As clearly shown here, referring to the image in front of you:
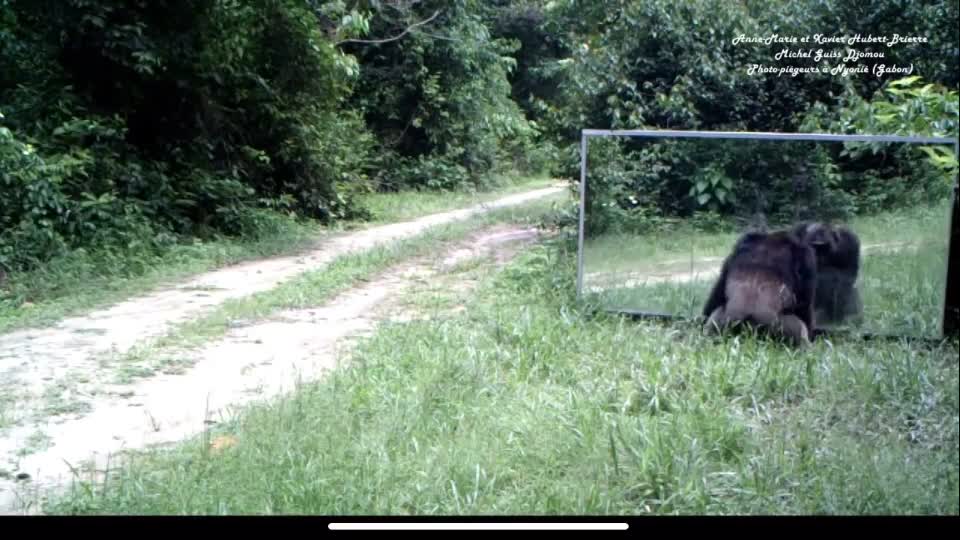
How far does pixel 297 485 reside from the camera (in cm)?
421

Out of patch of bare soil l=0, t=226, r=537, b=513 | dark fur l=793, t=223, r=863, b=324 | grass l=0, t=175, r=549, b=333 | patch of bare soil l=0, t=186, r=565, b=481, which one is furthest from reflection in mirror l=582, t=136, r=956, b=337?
grass l=0, t=175, r=549, b=333

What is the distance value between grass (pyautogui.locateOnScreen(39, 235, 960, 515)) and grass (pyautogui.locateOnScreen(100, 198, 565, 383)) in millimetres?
1629

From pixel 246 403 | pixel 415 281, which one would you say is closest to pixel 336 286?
pixel 415 281

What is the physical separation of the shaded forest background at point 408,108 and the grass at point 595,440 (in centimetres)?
127

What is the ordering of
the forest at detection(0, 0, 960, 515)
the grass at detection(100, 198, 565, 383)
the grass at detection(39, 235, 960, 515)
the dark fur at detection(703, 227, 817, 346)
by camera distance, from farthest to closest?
1. the grass at detection(100, 198, 565, 383)
2. the dark fur at detection(703, 227, 817, 346)
3. the forest at detection(0, 0, 960, 515)
4. the grass at detection(39, 235, 960, 515)

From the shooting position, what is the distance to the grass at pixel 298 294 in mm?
7250

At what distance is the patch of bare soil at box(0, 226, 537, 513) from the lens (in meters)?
5.23

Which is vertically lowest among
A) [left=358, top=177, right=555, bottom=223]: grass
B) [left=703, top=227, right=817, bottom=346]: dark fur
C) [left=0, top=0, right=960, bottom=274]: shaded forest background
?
[left=358, top=177, right=555, bottom=223]: grass

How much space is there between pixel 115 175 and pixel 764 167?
760 centimetres

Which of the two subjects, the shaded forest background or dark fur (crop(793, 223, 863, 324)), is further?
the shaded forest background

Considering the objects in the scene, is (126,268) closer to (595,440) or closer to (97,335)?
(97,335)

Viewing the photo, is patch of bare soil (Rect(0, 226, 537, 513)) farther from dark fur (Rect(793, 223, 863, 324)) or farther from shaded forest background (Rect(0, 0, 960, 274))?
dark fur (Rect(793, 223, 863, 324))

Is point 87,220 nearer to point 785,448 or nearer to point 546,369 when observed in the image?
point 546,369

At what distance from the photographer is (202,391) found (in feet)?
21.4
